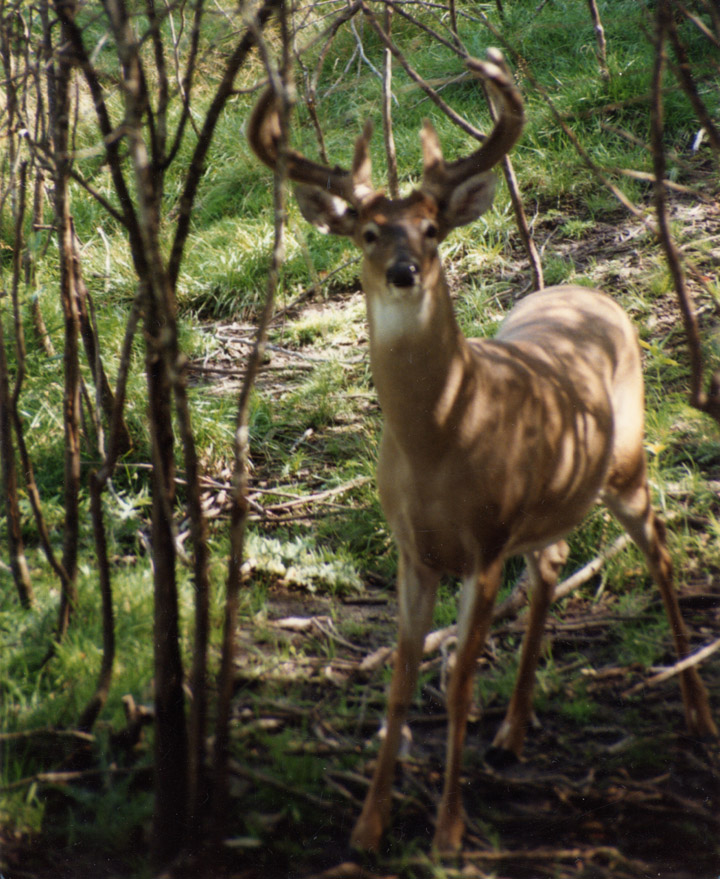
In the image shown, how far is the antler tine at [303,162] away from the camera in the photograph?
2500 millimetres

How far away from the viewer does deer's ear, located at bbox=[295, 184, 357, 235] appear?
2793 millimetres

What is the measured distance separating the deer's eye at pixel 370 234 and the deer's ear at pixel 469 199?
1.02ft

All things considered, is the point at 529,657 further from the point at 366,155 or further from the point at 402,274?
the point at 366,155

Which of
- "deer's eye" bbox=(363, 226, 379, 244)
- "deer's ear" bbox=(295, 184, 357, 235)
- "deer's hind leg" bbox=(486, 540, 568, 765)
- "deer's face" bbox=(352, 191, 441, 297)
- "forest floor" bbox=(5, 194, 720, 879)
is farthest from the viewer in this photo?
"deer's hind leg" bbox=(486, 540, 568, 765)

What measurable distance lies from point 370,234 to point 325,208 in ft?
0.86

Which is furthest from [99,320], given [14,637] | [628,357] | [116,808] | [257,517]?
[116,808]

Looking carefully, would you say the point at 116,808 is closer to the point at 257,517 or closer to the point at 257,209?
the point at 257,517

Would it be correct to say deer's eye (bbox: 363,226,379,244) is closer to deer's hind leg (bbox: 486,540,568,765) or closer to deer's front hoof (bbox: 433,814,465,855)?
deer's hind leg (bbox: 486,540,568,765)

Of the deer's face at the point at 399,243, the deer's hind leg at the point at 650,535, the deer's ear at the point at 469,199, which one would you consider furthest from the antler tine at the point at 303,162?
the deer's hind leg at the point at 650,535

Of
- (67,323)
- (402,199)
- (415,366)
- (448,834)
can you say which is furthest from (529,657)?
(67,323)

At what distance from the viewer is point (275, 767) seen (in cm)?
265

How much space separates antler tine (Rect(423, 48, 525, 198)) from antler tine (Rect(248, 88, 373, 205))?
211 millimetres

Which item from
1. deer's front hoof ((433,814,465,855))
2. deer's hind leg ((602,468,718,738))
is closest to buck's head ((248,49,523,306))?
deer's hind leg ((602,468,718,738))

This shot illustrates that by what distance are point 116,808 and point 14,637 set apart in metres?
1.01
